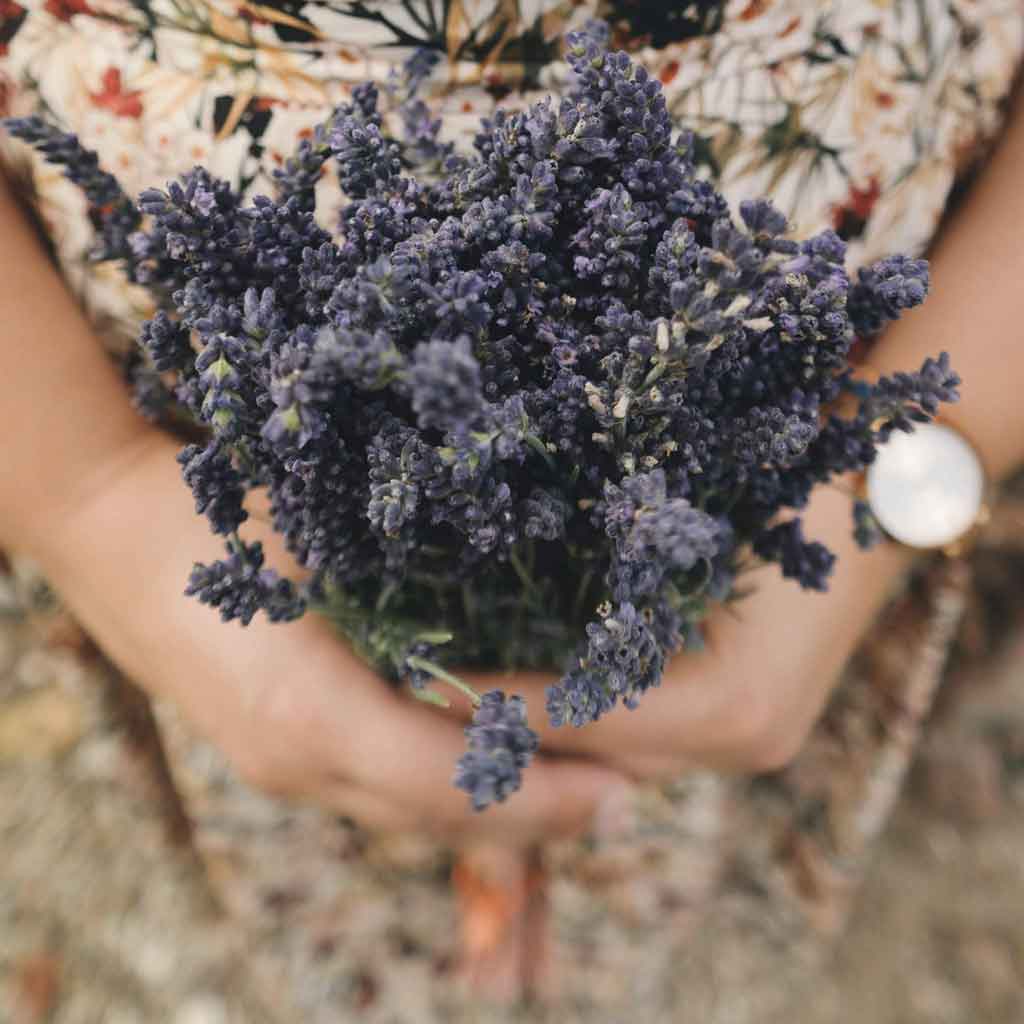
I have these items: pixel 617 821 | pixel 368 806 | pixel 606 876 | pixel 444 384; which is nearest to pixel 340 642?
pixel 368 806

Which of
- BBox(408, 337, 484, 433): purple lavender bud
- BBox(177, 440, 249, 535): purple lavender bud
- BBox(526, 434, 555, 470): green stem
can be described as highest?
BBox(408, 337, 484, 433): purple lavender bud

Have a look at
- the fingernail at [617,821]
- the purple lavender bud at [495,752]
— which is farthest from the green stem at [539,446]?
the fingernail at [617,821]

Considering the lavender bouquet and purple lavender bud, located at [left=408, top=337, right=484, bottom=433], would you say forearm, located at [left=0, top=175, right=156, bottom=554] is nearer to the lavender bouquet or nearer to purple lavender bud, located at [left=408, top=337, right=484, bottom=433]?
the lavender bouquet

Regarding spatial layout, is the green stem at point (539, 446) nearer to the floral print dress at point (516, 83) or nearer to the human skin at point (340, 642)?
the human skin at point (340, 642)

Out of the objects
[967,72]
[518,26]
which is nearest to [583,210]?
[518,26]

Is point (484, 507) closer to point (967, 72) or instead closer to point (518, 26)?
point (518, 26)

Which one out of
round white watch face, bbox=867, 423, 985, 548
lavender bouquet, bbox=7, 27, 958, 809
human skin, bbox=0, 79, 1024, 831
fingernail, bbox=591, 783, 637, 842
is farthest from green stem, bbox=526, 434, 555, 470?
fingernail, bbox=591, 783, 637, 842
